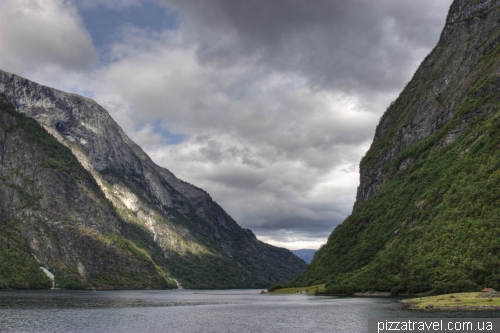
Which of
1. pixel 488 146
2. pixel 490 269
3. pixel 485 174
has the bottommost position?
pixel 490 269

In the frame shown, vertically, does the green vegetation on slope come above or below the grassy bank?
above

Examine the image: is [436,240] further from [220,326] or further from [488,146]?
[220,326]

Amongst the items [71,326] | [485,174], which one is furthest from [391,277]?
[71,326]

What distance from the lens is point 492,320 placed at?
76.9 meters

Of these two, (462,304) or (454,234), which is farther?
(454,234)

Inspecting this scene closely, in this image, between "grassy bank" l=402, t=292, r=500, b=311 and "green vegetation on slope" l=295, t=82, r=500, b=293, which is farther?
"green vegetation on slope" l=295, t=82, r=500, b=293

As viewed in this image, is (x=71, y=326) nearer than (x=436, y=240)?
Yes

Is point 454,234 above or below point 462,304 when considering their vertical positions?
above

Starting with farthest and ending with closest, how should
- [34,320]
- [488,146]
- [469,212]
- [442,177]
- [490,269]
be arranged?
[442,177], [488,146], [469,212], [490,269], [34,320]

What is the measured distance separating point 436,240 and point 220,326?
97.3 metres

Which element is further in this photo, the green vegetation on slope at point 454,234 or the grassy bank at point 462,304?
the green vegetation on slope at point 454,234

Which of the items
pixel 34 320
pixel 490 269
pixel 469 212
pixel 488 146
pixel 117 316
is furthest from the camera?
pixel 488 146

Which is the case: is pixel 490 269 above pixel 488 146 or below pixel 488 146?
below

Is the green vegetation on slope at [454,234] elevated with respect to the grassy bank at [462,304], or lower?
elevated
